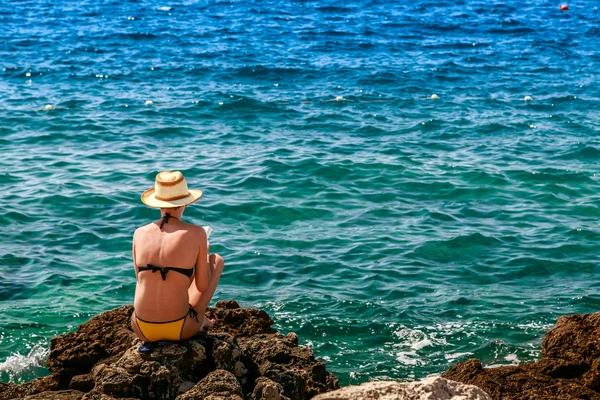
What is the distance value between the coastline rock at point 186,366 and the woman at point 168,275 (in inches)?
6.3

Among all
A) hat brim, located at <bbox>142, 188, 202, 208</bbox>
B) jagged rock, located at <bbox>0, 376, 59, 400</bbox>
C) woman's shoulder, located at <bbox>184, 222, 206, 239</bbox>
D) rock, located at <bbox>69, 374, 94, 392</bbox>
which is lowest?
jagged rock, located at <bbox>0, 376, 59, 400</bbox>

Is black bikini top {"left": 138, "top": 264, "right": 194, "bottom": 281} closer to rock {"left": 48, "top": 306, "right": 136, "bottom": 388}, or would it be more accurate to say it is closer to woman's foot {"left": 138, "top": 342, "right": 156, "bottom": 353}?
woman's foot {"left": 138, "top": 342, "right": 156, "bottom": 353}

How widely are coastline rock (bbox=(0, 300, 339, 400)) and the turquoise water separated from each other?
173 centimetres

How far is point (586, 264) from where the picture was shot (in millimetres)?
12336

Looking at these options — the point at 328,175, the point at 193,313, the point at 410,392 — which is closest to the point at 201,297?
the point at 193,313

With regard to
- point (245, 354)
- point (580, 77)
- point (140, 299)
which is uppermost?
point (140, 299)

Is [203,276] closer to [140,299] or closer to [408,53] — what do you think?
[140,299]

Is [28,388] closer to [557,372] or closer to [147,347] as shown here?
[147,347]

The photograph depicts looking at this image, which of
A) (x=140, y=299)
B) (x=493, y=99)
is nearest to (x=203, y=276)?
(x=140, y=299)

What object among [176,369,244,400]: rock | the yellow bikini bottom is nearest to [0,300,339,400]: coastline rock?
[176,369,244,400]: rock

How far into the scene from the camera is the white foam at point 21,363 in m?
9.11

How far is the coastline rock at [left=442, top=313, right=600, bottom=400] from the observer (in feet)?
24.8

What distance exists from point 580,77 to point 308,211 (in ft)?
42.5

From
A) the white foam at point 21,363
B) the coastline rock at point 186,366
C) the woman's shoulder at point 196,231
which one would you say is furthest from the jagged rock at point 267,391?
the white foam at point 21,363
